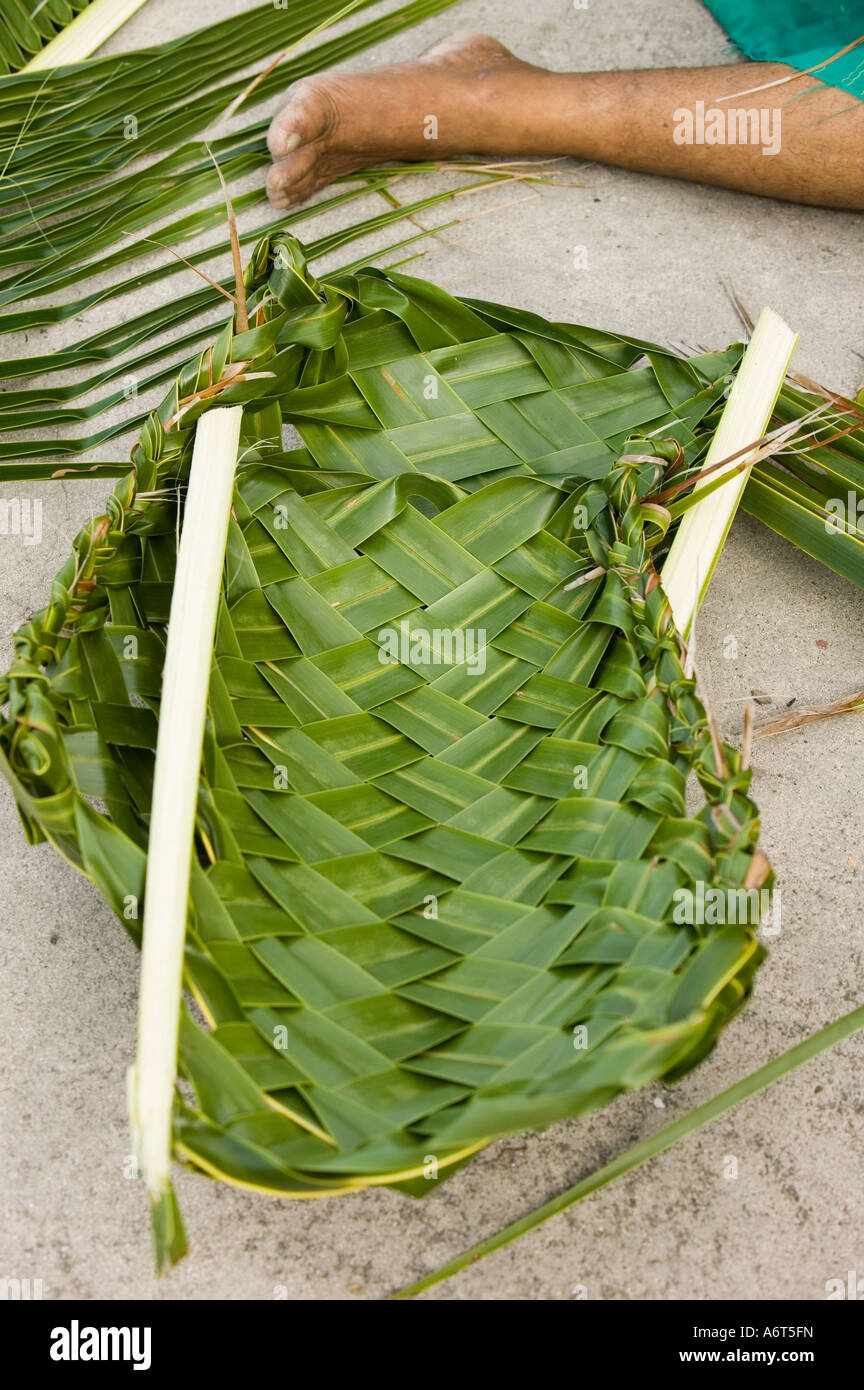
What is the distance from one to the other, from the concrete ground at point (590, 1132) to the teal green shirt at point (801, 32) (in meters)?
0.52

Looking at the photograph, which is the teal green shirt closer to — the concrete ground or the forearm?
the forearm

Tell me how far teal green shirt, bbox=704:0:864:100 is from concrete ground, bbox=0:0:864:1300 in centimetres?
52

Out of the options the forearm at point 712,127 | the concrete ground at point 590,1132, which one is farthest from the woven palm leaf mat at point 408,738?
the forearm at point 712,127

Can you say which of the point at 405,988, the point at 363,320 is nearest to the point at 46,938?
the point at 405,988

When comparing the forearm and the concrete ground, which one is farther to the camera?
the forearm

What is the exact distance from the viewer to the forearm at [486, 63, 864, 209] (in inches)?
46.2

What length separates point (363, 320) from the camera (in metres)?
0.95

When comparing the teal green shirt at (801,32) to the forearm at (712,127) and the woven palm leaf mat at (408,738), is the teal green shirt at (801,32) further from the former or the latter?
the woven palm leaf mat at (408,738)

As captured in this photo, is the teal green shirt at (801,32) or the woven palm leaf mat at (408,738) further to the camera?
the teal green shirt at (801,32)

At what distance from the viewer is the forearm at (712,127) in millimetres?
1173

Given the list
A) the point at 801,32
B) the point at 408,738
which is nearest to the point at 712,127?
the point at 801,32

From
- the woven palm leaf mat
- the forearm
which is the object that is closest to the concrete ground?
the woven palm leaf mat

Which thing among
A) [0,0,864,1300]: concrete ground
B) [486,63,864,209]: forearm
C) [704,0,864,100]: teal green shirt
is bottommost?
[0,0,864,1300]: concrete ground

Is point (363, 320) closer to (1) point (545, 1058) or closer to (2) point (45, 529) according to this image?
(2) point (45, 529)
